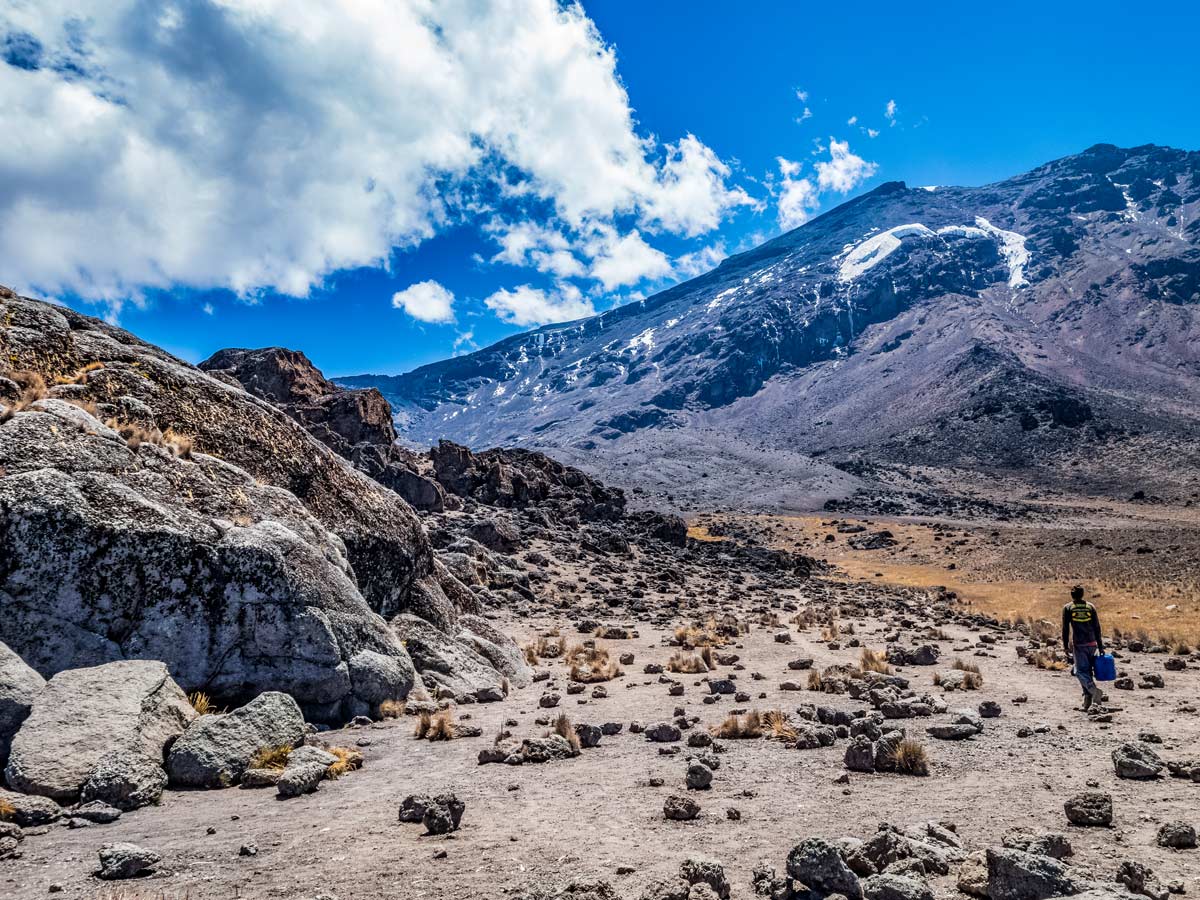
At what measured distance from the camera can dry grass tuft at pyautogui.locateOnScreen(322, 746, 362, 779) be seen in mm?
8008

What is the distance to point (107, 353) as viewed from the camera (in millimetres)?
12203

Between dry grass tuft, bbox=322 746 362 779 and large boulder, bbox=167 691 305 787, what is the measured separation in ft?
1.55

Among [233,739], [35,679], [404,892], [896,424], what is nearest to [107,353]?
[35,679]

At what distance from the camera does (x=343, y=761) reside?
8.27m

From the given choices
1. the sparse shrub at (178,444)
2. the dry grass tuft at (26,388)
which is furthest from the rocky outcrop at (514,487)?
the dry grass tuft at (26,388)

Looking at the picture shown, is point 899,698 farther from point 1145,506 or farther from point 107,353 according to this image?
point 1145,506

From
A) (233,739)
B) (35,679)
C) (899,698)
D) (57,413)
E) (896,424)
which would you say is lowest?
(899,698)

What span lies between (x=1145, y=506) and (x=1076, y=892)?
91.3 meters

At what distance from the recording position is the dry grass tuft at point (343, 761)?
26.3 ft

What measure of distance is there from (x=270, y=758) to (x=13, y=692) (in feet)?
8.55

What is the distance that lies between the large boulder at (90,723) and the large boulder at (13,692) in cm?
10

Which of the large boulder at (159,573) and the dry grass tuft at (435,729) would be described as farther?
the dry grass tuft at (435,729)

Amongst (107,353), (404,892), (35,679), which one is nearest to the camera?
(404,892)

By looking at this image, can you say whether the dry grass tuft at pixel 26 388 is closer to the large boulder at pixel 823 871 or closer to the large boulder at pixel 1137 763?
the large boulder at pixel 823 871
